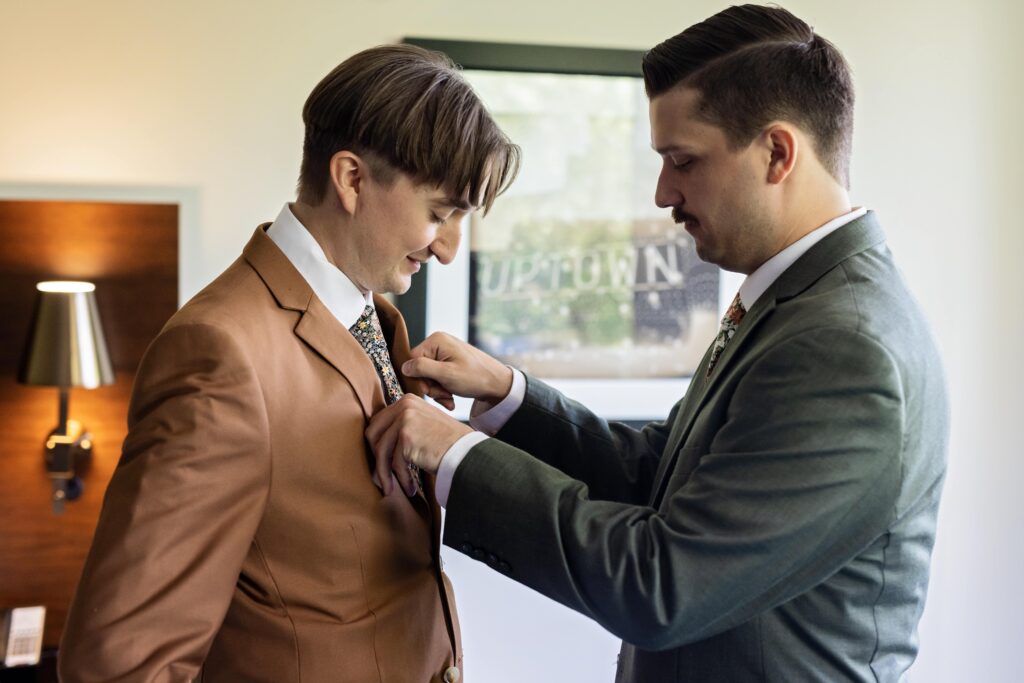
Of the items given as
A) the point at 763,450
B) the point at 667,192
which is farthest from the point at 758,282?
the point at 763,450

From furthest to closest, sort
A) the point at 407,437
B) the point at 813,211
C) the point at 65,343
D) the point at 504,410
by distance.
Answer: the point at 65,343
the point at 504,410
the point at 813,211
the point at 407,437

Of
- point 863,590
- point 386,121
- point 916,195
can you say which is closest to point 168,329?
point 386,121

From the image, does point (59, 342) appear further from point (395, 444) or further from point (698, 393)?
point (698, 393)

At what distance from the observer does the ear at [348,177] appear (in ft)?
4.25

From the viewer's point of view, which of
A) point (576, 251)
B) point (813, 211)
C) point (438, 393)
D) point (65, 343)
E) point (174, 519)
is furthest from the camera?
point (576, 251)

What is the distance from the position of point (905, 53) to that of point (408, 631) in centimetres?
216

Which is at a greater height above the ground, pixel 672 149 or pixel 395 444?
pixel 672 149

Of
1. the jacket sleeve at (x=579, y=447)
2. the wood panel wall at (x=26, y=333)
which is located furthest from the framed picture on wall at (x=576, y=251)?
the jacket sleeve at (x=579, y=447)

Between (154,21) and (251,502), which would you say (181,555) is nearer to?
(251,502)

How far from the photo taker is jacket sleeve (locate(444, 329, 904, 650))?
3.78 ft

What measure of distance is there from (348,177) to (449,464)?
1.26 ft

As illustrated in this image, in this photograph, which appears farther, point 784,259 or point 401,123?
point 784,259

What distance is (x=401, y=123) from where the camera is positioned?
50.3 inches

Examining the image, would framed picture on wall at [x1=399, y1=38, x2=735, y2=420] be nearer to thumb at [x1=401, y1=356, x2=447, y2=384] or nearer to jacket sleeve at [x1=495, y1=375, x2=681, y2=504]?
jacket sleeve at [x1=495, y1=375, x2=681, y2=504]
